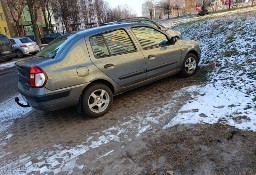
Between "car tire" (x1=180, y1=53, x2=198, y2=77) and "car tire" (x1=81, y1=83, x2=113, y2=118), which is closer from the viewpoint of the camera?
"car tire" (x1=81, y1=83, x2=113, y2=118)

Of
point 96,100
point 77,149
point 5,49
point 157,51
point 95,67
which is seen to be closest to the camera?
point 77,149

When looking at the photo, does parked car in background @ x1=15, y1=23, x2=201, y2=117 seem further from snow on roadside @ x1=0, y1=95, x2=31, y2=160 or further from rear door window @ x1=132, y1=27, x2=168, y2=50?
snow on roadside @ x1=0, y1=95, x2=31, y2=160

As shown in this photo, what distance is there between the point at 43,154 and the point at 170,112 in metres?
2.23

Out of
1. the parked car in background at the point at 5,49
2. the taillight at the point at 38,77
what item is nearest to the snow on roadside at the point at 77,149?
the taillight at the point at 38,77

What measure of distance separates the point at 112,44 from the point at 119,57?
0.96ft

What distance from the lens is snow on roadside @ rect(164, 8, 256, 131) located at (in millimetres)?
3871

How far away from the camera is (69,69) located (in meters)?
4.22

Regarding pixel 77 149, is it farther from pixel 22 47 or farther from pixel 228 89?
pixel 22 47

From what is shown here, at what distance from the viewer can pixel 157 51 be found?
17.6 ft

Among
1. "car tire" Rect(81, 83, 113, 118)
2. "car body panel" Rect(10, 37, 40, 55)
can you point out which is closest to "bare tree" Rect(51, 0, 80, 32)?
"car body panel" Rect(10, 37, 40, 55)

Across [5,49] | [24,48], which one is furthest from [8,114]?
[24,48]

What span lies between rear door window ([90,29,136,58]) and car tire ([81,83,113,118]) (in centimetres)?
62

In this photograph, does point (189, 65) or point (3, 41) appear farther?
point (3, 41)

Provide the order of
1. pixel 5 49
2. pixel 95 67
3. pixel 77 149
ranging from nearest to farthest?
pixel 77 149, pixel 95 67, pixel 5 49
